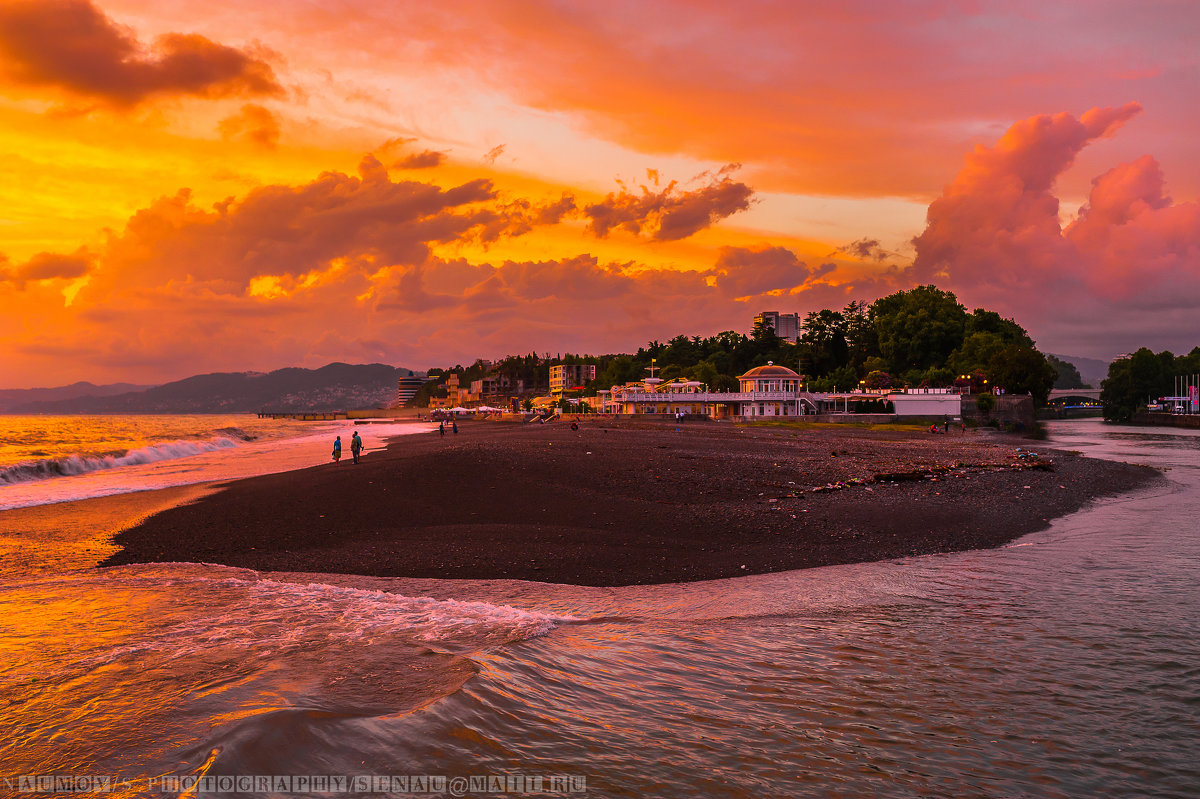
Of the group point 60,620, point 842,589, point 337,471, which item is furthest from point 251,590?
point 337,471

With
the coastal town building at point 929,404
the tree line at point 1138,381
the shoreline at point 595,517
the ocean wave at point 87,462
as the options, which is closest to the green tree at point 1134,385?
the tree line at point 1138,381

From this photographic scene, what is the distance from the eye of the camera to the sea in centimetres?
517

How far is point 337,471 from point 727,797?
26.0 metres

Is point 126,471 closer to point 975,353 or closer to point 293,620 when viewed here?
point 293,620

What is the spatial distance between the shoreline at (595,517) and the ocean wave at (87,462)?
47.7ft

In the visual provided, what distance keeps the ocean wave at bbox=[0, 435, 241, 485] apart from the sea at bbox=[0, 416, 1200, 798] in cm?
2524

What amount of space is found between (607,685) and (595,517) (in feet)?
32.0

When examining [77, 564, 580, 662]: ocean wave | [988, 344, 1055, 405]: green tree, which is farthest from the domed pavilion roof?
[77, 564, 580, 662]: ocean wave

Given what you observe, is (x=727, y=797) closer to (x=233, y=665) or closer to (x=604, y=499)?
(x=233, y=665)

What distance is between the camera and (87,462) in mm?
34844

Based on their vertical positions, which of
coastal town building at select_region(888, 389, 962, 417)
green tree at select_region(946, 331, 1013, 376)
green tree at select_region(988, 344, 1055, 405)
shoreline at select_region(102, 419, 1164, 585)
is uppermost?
green tree at select_region(946, 331, 1013, 376)

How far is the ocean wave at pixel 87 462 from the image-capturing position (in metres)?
30.5

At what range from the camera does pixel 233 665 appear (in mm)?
7270

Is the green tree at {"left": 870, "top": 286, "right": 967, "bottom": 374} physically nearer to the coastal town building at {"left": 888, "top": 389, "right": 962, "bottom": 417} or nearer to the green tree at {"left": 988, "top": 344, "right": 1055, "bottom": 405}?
the green tree at {"left": 988, "top": 344, "right": 1055, "bottom": 405}
